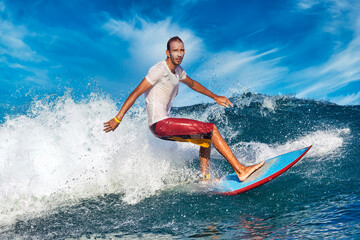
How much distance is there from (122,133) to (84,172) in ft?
7.98

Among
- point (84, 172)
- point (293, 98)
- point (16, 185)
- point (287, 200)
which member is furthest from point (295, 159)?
point (293, 98)

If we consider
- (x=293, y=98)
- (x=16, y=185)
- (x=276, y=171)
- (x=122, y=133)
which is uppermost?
(x=293, y=98)

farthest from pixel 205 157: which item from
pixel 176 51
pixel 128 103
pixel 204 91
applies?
pixel 176 51

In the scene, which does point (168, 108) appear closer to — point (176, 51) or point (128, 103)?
point (128, 103)

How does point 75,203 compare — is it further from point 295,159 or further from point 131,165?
point 295,159

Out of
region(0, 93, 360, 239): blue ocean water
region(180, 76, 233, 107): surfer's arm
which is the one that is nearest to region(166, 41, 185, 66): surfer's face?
region(180, 76, 233, 107): surfer's arm

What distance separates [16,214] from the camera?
4605mm

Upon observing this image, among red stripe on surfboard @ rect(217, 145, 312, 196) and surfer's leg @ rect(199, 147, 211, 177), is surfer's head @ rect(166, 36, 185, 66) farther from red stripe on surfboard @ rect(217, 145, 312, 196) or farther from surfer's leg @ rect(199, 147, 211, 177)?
red stripe on surfboard @ rect(217, 145, 312, 196)

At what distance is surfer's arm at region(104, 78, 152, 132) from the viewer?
4.28 metres

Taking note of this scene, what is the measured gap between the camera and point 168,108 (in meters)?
5.02

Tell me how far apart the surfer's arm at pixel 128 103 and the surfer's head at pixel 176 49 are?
1.94 feet

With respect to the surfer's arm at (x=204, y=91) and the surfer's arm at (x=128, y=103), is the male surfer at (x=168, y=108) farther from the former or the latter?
the surfer's arm at (x=204, y=91)

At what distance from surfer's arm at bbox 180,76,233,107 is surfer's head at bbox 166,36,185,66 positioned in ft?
2.49

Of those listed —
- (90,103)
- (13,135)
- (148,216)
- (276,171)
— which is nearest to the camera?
(148,216)
